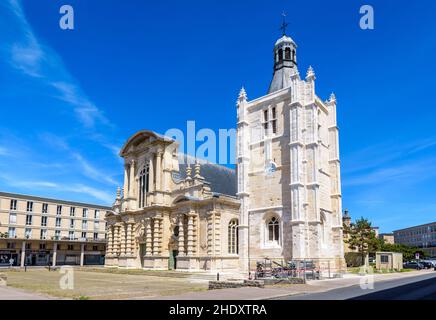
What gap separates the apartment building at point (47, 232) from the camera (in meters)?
61.2

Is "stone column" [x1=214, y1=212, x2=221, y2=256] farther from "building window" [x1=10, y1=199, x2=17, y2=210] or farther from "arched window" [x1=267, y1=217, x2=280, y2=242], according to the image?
"building window" [x1=10, y1=199, x2=17, y2=210]

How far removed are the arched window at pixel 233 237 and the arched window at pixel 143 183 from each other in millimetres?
11897

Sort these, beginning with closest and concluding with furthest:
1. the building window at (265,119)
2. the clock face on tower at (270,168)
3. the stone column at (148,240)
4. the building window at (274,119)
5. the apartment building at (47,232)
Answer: the clock face on tower at (270,168) < the building window at (274,119) < the building window at (265,119) < the stone column at (148,240) < the apartment building at (47,232)

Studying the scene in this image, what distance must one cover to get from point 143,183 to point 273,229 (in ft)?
61.2

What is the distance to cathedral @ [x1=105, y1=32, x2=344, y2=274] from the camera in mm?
32594

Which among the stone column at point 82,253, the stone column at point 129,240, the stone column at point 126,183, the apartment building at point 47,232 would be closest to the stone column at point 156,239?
the stone column at point 129,240

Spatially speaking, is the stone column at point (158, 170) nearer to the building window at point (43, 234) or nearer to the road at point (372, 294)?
the road at point (372, 294)

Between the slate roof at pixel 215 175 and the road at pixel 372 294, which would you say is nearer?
the road at pixel 372 294

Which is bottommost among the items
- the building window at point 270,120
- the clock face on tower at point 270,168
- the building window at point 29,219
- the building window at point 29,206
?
the building window at point 29,219

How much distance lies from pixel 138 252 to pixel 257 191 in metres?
17.5

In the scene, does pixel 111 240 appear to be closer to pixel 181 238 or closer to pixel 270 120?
pixel 181 238

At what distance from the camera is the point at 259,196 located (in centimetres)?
3572

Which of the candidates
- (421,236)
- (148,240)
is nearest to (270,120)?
(148,240)
